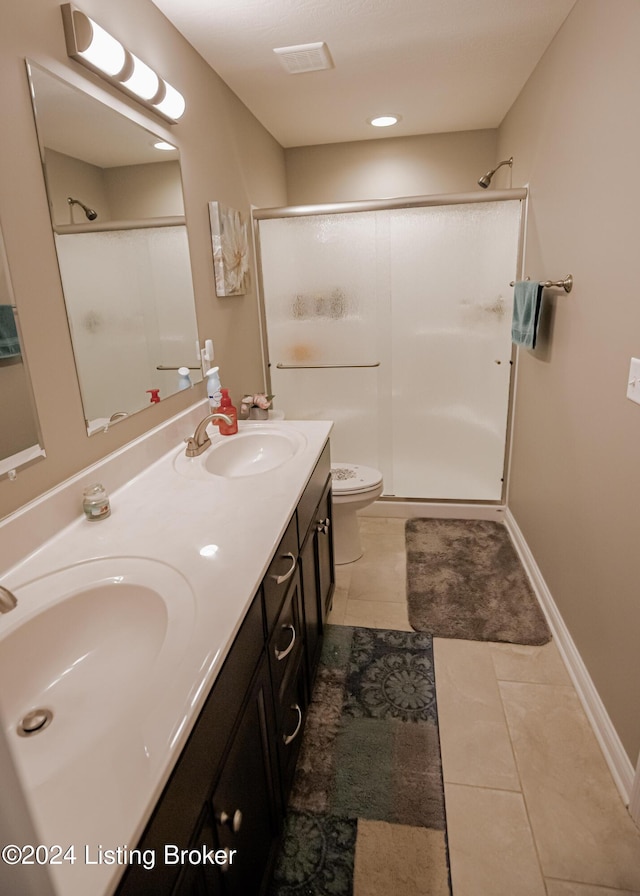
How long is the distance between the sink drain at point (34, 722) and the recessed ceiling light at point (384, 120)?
3246mm

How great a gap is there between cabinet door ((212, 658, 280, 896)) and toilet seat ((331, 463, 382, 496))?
1346 millimetres

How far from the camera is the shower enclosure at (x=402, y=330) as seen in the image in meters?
2.72

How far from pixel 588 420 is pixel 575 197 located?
0.81 metres

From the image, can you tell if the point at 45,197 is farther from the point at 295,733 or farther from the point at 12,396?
the point at 295,733

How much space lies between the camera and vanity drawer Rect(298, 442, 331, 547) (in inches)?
58.9

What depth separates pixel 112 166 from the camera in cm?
149

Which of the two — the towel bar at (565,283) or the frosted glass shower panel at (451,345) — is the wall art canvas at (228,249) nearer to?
the frosted glass shower panel at (451,345)

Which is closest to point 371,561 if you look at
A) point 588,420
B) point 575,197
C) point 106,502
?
point 588,420

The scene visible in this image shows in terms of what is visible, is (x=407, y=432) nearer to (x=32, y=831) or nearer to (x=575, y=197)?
(x=575, y=197)

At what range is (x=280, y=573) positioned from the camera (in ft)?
4.04

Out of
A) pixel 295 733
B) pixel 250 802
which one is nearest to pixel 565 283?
pixel 295 733

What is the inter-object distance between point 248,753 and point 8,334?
3.35 ft

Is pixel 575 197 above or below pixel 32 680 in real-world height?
above

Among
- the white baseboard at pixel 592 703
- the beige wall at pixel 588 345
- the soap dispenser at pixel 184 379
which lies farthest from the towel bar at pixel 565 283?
the soap dispenser at pixel 184 379
